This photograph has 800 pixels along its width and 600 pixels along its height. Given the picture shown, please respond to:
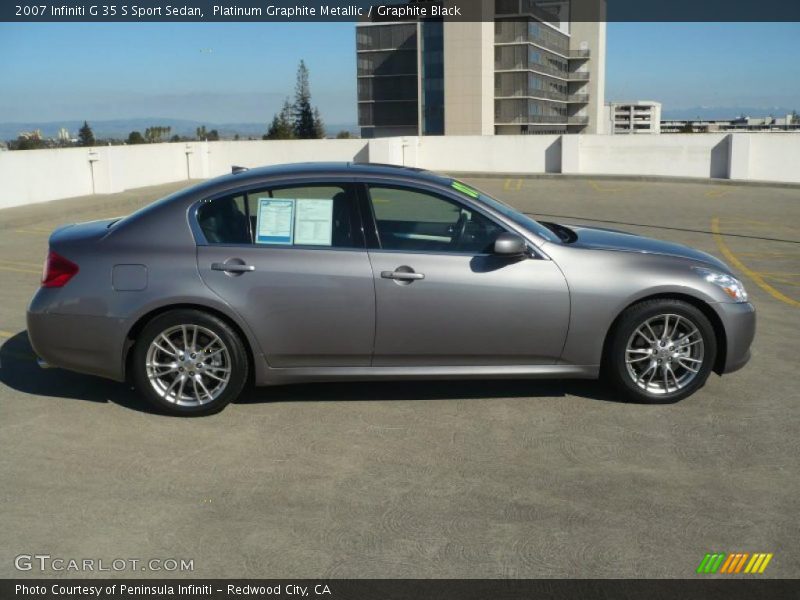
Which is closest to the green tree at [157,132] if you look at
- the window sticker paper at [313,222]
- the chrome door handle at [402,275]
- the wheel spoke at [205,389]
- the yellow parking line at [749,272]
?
the yellow parking line at [749,272]

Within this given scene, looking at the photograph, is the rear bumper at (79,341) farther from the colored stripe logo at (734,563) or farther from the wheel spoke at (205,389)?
the colored stripe logo at (734,563)

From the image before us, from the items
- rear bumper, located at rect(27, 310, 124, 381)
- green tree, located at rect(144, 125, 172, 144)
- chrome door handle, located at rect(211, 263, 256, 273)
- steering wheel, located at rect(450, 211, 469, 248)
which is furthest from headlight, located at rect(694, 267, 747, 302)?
green tree, located at rect(144, 125, 172, 144)

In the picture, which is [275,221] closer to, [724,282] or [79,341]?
[79,341]

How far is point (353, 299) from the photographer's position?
5449mm

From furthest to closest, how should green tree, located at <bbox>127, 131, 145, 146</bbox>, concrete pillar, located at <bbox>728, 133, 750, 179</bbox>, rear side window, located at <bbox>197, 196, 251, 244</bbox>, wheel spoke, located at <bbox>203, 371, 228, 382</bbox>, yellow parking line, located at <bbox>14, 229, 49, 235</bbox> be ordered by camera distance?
green tree, located at <bbox>127, 131, 145, 146</bbox> → concrete pillar, located at <bbox>728, 133, 750, 179</bbox> → yellow parking line, located at <bbox>14, 229, 49, 235</bbox> → rear side window, located at <bbox>197, 196, 251, 244</bbox> → wheel spoke, located at <bbox>203, 371, 228, 382</bbox>

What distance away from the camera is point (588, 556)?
12.2 feet

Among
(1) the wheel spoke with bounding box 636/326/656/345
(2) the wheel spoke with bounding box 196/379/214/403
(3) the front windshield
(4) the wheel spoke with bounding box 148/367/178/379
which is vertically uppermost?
(3) the front windshield

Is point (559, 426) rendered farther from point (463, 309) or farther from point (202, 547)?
point (202, 547)

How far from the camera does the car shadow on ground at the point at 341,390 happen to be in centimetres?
593

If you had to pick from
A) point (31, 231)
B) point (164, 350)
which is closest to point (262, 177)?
point (164, 350)

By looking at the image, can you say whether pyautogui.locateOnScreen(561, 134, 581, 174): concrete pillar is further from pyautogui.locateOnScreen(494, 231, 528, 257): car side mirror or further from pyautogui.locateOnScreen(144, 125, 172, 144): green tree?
pyautogui.locateOnScreen(494, 231, 528, 257): car side mirror

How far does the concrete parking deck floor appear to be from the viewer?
378 cm

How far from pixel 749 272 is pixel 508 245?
656cm

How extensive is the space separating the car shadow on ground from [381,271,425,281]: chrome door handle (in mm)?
949
